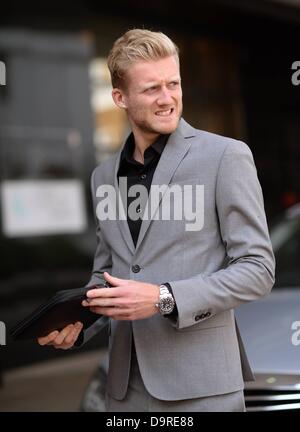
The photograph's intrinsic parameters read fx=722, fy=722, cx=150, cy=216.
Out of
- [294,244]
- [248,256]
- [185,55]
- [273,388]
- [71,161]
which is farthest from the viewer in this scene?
[185,55]

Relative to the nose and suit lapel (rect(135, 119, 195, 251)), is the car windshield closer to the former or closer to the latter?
suit lapel (rect(135, 119, 195, 251))

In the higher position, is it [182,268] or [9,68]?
[9,68]

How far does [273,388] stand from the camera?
309 cm

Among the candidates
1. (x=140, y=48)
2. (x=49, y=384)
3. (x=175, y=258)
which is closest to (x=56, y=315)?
(x=175, y=258)

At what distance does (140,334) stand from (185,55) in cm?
823

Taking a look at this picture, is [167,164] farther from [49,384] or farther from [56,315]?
[49,384]

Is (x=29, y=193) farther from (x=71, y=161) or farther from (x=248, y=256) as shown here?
(x=248, y=256)

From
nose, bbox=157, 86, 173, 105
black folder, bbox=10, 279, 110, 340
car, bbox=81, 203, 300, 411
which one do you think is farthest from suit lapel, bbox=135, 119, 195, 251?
car, bbox=81, 203, 300, 411

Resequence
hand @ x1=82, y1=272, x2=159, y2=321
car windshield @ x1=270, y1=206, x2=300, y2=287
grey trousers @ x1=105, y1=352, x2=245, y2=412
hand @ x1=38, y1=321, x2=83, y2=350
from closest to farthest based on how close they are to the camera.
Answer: hand @ x1=82, y1=272, x2=159, y2=321 < grey trousers @ x1=105, y1=352, x2=245, y2=412 < hand @ x1=38, y1=321, x2=83, y2=350 < car windshield @ x1=270, y1=206, x2=300, y2=287

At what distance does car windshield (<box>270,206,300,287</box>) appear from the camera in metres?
4.41

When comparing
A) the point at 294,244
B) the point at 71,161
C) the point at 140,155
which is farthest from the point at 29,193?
the point at 140,155

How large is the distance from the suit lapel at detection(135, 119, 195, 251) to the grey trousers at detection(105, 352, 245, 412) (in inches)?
16.9

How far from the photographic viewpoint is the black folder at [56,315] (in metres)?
2.02
